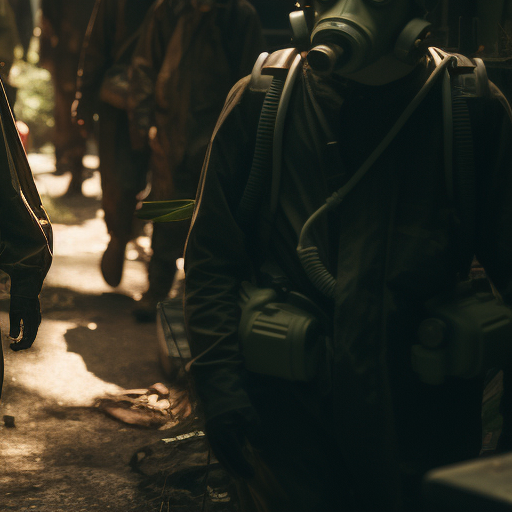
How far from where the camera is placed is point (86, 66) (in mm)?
5770

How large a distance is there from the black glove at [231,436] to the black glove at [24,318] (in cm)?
98

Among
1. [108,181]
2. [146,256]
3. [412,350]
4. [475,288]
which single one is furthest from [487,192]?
[146,256]

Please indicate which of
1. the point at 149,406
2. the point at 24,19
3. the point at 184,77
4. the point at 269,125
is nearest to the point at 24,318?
the point at 269,125

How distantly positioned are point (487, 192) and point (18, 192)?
1.46m

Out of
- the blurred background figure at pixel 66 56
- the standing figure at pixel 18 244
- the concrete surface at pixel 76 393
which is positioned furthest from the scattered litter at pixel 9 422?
the blurred background figure at pixel 66 56

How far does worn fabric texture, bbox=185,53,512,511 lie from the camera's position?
188cm

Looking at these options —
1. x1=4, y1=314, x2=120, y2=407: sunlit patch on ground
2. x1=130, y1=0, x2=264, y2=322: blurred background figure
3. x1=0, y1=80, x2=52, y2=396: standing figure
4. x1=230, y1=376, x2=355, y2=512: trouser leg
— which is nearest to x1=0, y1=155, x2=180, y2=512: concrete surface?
x1=4, y1=314, x2=120, y2=407: sunlit patch on ground

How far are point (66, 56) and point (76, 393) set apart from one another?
627cm

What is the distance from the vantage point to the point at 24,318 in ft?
8.71

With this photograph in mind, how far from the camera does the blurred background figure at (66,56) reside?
9.40 m

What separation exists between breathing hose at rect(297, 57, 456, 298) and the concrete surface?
5.50 feet

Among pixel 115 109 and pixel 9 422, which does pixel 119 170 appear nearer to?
pixel 115 109

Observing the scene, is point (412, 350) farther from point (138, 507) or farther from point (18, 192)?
point (138, 507)

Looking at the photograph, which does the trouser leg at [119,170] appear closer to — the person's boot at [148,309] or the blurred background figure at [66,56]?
the person's boot at [148,309]
